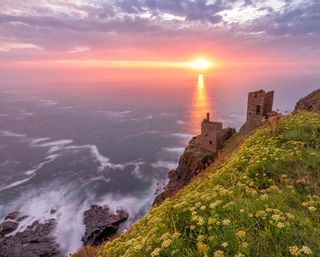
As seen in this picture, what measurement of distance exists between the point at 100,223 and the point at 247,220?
116 ft

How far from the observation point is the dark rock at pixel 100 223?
1345 inches

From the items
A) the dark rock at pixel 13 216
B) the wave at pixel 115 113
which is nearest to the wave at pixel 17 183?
the dark rock at pixel 13 216

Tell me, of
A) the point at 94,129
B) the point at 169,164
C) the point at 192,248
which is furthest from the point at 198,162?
the point at 94,129

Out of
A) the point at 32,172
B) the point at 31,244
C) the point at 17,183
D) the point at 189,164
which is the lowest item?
the point at 32,172

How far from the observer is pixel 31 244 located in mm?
32562

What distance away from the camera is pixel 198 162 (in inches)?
1575

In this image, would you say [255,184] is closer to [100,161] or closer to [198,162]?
[198,162]

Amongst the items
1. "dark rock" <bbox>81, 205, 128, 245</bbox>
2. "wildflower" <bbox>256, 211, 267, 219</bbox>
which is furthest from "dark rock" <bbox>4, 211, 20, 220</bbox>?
"wildflower" <bbox>256, 211, 267, 219</bbox>

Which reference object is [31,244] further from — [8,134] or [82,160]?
[8,134]

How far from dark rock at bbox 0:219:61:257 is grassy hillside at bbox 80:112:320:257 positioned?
1219 inches

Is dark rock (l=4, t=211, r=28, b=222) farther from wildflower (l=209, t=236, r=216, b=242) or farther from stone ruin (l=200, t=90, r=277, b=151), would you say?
wildflower (l=209, t=236, r=216, b=242)

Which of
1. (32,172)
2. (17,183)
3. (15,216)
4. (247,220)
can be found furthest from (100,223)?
(247,220)

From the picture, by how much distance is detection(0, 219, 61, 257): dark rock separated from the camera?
102 feet

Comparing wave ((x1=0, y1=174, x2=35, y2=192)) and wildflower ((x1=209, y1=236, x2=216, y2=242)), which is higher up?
wildflower ((x1=209, y1=236, x2=216, y2=242))
